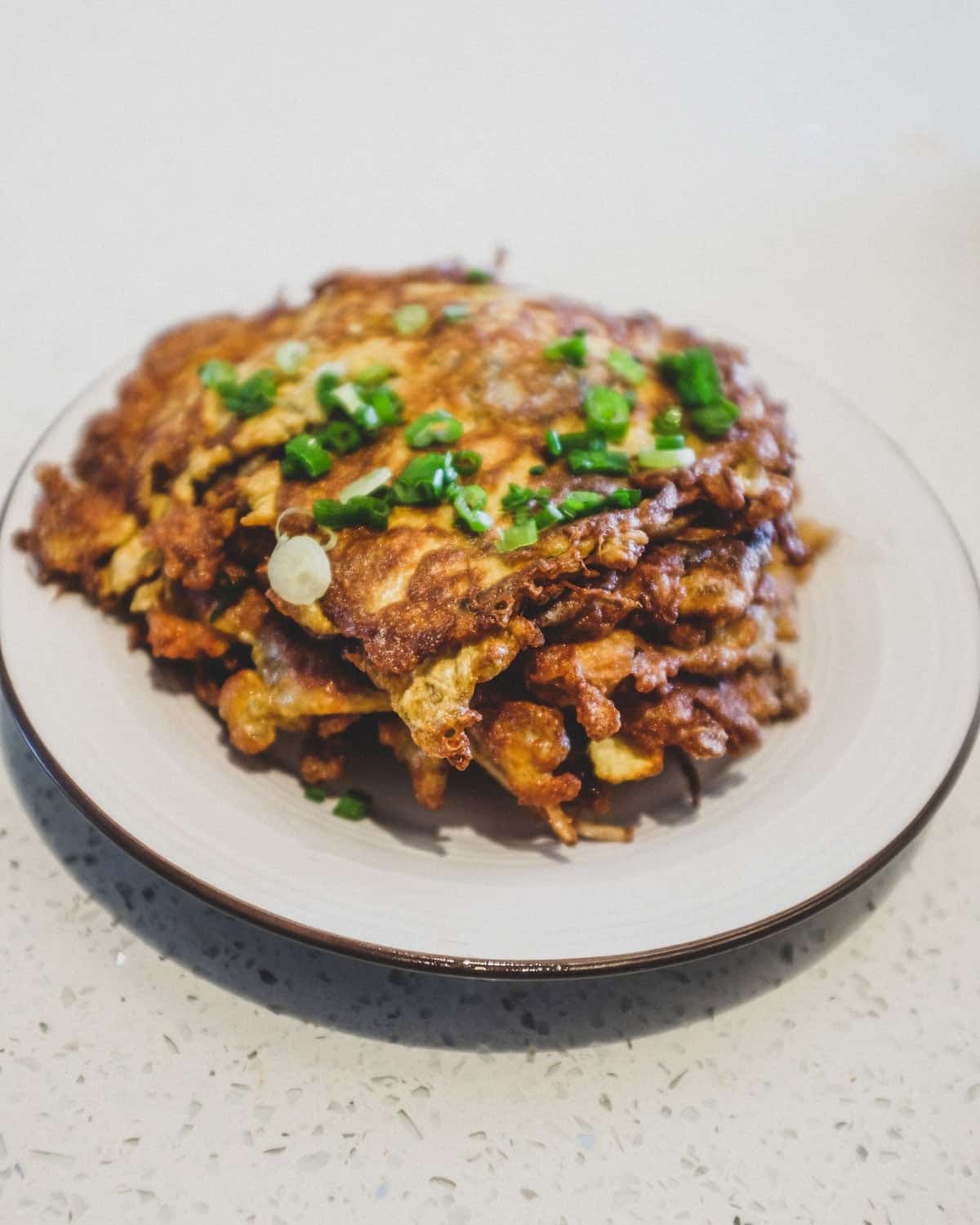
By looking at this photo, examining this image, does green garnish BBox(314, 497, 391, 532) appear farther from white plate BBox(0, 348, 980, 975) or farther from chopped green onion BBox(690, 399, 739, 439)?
chopped green onion BBox(690, 399, 739, 439)

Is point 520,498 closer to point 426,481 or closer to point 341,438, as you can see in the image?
point 426,481

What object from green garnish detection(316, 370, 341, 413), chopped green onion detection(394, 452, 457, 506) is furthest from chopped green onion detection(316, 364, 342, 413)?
chopped green onion detection(394, 452, 457, 506)

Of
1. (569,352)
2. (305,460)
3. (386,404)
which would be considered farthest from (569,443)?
(305,460)

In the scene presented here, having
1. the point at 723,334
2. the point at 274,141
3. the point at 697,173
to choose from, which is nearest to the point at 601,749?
the point at 723,334

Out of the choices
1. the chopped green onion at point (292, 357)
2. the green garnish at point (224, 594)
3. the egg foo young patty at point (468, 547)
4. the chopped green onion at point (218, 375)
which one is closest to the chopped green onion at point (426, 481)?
the egg foo young patty at point (468, 547)

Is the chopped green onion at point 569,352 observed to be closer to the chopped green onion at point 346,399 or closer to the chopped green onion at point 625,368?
the chopped green onion at point 625,368

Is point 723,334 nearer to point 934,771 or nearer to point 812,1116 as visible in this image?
point 934,771

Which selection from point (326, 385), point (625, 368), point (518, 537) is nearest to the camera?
point (518, 537)
